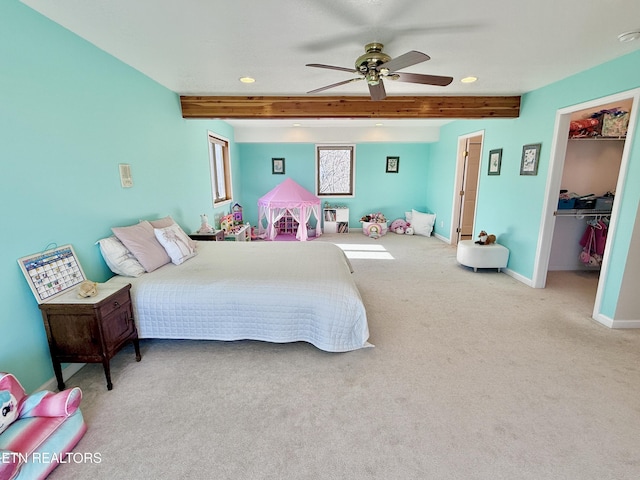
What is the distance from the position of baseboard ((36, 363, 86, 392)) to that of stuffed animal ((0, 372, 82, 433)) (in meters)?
0.50

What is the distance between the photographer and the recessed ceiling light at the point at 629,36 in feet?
7.00

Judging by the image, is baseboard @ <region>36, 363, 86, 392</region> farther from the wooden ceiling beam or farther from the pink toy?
the pink toy

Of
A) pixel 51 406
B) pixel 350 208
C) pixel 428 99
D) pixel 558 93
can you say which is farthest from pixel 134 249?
pixel 350 208

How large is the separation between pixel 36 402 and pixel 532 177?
4939 mm

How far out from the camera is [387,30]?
209cm

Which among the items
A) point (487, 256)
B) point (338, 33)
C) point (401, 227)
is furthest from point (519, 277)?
point (338, 33)

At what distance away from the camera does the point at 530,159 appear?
370cm

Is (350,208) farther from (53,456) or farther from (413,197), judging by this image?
(53,456)

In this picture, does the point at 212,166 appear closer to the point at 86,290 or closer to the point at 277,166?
the point at 277,166

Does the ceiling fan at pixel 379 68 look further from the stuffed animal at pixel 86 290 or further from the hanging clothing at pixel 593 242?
the hanging clothing at pixel 593 242

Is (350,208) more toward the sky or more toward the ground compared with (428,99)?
more toward the ground

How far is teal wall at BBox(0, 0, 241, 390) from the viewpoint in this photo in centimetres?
173

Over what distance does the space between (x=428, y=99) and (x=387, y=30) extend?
2.03 meters

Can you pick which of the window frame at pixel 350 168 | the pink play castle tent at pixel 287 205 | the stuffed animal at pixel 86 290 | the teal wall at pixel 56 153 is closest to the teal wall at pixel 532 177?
the window frame at pixel 350 168
